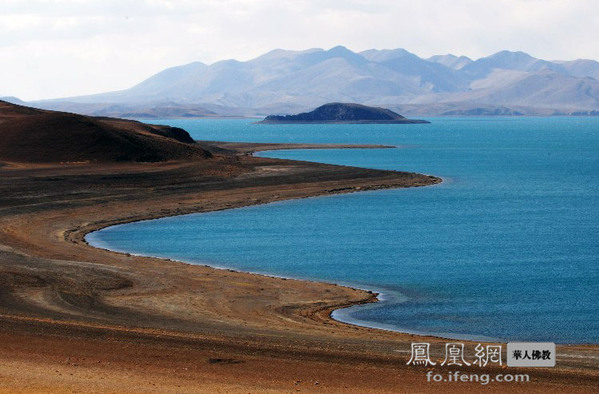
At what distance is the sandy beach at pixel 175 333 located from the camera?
78.4 ft

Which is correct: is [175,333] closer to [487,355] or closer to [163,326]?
[163,326]

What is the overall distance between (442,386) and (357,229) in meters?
42.6

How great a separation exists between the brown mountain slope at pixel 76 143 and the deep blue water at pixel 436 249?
109ft

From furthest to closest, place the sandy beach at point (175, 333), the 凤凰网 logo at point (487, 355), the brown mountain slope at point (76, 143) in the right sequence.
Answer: the brown mountain slope at point (76, 143)
the 凤凰网 logo at point (487, 355)
the sandy beach at point (175, 333)

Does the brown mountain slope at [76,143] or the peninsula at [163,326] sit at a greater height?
the brown mountain slope at [76,143]

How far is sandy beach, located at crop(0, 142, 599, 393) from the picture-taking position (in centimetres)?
2391

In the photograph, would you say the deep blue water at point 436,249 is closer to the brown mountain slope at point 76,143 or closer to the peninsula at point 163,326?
the peninsula at point 163,326

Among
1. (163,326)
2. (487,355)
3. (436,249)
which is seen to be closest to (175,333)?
(163,326)

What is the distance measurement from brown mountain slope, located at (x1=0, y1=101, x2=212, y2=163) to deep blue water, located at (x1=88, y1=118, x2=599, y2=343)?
33095 millimetres

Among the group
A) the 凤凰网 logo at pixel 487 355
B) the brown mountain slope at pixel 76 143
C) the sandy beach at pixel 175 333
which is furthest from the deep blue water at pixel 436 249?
the brown mountain slope at pixel 76 143

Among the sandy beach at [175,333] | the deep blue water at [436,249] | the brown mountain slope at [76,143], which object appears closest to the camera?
the sandy beach at [175,333]

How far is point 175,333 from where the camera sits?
2992 cm

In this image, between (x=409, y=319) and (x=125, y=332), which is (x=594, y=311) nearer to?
(x=409, y=319)

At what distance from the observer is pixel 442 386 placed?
933 inches
